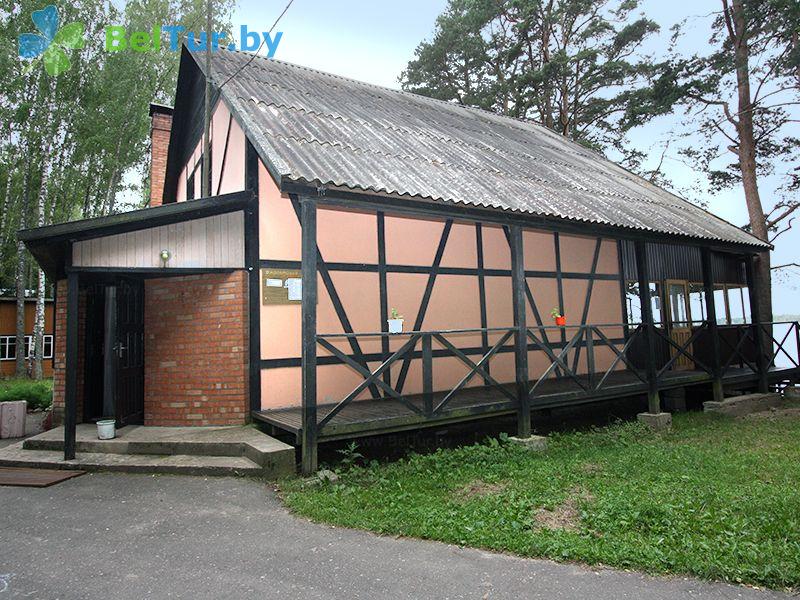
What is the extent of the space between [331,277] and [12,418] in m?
5.28

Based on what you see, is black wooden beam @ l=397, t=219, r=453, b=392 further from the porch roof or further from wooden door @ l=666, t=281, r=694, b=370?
wooden door @ l=666, t=281, r=694, b=370

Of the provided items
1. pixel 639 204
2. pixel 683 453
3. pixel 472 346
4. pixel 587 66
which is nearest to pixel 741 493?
pixel 683 453

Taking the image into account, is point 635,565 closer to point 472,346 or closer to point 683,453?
point 683,453

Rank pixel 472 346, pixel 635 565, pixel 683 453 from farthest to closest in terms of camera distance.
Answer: pixel 472 346 < pixel 683 453 < pixel 635 565

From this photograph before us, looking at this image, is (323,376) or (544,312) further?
(544,312)

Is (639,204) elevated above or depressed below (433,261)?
above

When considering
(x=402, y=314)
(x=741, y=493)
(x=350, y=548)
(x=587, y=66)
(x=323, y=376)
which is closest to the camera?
(x=350, y=548)

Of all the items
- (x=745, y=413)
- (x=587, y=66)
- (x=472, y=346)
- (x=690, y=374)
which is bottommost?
(x=745, y=413)

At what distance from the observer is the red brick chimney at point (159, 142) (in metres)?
11.3

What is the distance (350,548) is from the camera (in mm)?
3598

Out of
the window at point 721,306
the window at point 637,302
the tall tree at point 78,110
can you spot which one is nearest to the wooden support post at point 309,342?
the window at point 637,302

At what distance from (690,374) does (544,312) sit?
2880 mm

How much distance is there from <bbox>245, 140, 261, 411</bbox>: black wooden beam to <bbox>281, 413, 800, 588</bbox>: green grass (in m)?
1.82

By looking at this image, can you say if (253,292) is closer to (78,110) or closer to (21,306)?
(78,110)
